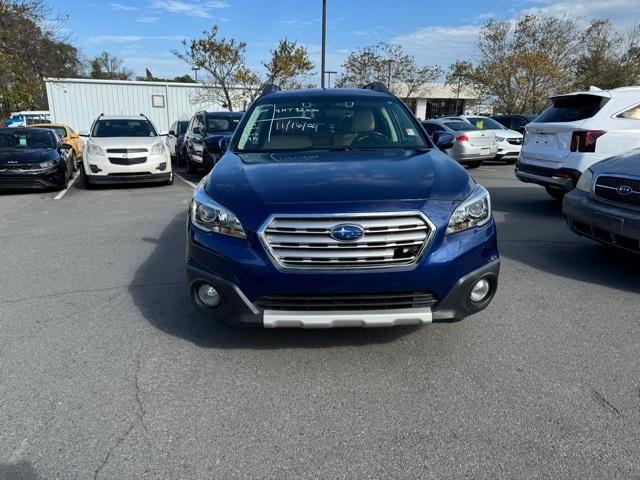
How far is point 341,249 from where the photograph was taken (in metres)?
2.70

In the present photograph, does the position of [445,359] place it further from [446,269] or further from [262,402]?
[262,402]

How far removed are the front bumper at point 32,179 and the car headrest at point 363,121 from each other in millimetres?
8569

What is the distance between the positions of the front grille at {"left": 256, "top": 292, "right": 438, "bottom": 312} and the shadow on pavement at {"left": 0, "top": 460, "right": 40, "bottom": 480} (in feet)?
4.32

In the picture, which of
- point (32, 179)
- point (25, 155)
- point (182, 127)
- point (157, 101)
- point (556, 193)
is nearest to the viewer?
point (556, 193)

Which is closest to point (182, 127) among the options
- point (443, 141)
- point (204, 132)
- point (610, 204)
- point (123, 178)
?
point (204, 132)

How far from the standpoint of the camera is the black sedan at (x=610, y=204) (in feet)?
14.3

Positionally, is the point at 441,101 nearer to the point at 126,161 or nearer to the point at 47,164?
the point at 126,161

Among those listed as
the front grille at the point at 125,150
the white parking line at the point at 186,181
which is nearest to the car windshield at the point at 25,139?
the front grille at the point at 125,150

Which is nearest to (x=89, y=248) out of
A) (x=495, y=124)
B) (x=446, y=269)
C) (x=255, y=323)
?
(x=255, y=323)

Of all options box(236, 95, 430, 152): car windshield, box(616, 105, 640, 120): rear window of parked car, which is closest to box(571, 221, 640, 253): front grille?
box(236, 95, 430, 152): car windshield

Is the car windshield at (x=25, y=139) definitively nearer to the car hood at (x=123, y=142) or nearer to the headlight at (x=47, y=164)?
the headlight at (x=47, y=164)

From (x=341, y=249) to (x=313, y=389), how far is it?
0.83 m

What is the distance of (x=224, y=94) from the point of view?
1072 inches

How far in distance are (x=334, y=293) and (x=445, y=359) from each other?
3.16 feet
